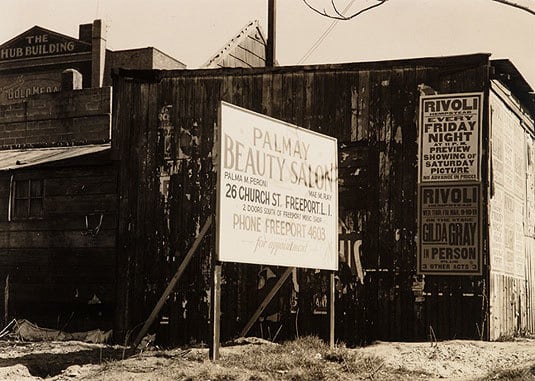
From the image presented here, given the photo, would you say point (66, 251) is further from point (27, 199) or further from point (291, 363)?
point (291, 363)

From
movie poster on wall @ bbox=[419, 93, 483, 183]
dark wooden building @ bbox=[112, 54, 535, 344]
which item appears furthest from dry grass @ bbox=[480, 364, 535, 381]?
movie poster on wall @ bbox=[419, 93, 483, 183]

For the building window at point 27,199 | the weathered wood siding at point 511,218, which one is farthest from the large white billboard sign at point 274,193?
the building window at point 27,199

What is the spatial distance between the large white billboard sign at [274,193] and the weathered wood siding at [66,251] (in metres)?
5.64

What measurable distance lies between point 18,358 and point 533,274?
1152 centimetres

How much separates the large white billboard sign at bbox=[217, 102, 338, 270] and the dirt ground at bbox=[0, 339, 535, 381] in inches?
55.3

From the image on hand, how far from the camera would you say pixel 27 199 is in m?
19.0

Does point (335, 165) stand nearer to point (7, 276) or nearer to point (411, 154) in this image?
point (411, 154)

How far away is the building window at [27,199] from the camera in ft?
62.0

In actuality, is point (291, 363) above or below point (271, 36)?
below

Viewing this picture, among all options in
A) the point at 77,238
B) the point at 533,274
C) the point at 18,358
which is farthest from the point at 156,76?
the point at 533,274

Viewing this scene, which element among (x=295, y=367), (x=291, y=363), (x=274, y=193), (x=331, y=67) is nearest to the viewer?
(x=295, y=367)

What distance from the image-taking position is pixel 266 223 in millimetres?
12102

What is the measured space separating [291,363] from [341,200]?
5.12 metres

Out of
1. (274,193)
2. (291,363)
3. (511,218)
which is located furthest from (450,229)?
(291,363)
